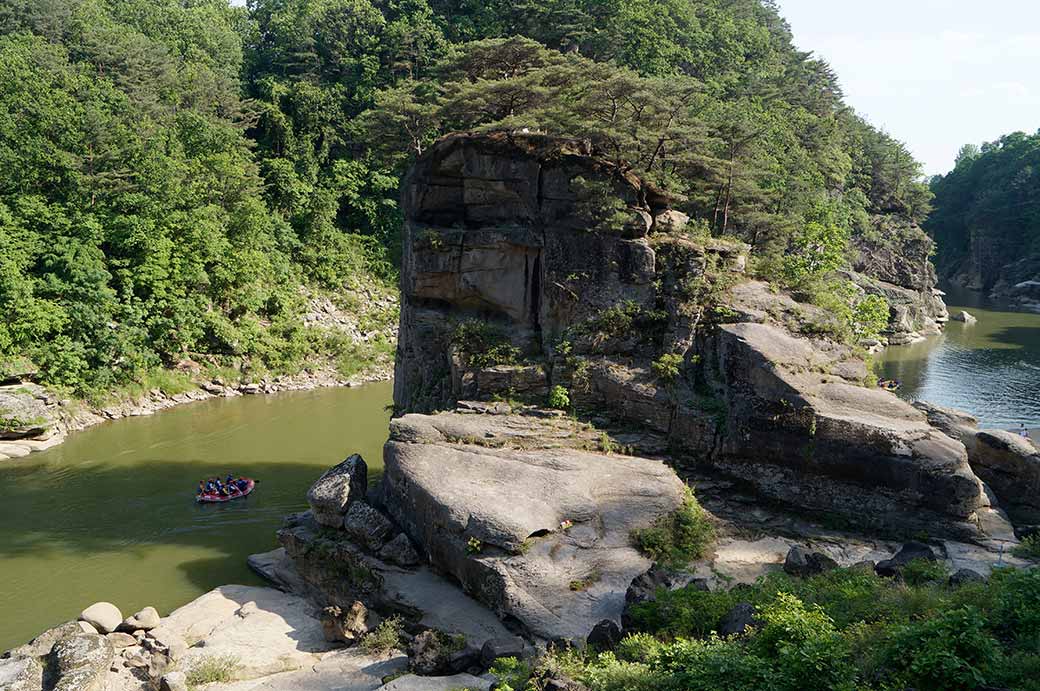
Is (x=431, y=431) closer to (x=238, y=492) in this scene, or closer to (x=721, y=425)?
(x=721, y=425)

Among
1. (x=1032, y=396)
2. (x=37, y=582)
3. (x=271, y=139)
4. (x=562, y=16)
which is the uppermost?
(x=562, y=16)

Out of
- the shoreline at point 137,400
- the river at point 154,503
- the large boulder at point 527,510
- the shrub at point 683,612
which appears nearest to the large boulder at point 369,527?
the large boulder at point 527,510

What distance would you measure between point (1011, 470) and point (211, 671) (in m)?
17.3

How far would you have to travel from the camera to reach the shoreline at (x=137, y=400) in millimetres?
26002

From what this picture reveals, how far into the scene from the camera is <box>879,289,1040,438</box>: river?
1324 inches

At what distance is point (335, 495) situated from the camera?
1644 centimetres

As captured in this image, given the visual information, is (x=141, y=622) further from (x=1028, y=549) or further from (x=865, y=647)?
(x=1028, y=549)

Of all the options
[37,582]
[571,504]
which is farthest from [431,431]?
[37,582]

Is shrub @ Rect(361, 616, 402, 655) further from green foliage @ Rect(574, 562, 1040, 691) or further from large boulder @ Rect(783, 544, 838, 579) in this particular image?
large boulder @ Rect(783, 544, 838, 579)

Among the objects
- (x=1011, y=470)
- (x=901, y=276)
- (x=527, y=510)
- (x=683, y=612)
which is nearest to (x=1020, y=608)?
(x=683, y=612)

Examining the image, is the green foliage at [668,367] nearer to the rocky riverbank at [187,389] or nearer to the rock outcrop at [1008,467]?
the rock outcrop at [1008,467]

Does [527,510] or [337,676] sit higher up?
[527,510]

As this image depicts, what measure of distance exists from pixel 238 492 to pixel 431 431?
27.2 feet

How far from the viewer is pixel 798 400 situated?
16281mm
